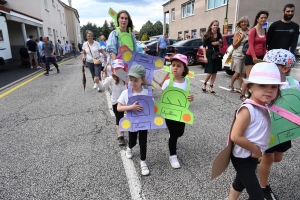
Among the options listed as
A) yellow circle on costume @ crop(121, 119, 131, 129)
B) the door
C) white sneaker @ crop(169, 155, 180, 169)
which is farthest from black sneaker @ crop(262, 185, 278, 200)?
the door

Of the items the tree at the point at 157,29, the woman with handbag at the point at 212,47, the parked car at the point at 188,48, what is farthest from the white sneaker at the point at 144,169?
the tree at the point at 157,29

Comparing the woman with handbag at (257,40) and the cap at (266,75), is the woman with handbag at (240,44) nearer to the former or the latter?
the woman with handbag at (257,40)

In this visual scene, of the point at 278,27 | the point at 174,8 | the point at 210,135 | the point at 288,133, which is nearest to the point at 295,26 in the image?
the point at 278,27

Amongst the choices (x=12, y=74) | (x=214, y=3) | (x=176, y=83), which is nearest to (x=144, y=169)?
(x=176, y=83)

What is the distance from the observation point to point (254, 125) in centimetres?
143

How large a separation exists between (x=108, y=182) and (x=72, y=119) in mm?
2271

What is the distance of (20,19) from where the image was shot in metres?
14.4

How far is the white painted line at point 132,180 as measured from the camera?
209 centimetres

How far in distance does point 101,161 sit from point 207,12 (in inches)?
882

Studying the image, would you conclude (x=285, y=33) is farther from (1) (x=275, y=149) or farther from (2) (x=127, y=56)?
(2) (x=127, y=56)

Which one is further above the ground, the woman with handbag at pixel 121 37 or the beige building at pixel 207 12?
the beige building at pixel 207 12

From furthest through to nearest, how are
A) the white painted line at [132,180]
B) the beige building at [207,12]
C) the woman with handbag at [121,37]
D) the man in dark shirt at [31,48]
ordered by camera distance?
the beige building at [207,12] → the man in dark shirt at [31,48] → the woman with handbag at [121,37] → the white painted line at [132,180]

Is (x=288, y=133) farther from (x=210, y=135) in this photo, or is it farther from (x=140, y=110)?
(x=210, y=135)

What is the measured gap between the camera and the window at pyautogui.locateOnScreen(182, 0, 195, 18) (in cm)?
2547
